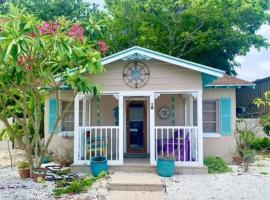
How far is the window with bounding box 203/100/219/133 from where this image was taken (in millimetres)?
11531

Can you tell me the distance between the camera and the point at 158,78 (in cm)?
982

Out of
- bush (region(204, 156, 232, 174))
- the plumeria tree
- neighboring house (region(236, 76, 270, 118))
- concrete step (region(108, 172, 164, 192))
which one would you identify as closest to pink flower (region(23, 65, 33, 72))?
the plumeria tree

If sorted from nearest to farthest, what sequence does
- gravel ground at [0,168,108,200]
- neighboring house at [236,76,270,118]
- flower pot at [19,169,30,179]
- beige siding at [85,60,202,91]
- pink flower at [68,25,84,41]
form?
gravel ground at [0,168,108,200] → pink flower at [68,25,84,41] → flower pot at [19,169,30,179] → beige siding at [85,60,202,91] → neighboring house at [236,76,270,118]

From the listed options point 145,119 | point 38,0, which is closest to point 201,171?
point 145,119

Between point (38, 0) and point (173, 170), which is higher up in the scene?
point (38, 0)

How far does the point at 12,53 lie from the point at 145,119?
6843 mm

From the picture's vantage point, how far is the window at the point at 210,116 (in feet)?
37.8

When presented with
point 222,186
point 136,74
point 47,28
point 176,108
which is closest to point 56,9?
point 176,108

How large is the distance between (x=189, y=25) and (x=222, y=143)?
327 inches

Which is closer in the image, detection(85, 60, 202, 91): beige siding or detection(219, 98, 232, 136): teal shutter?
detection(85, 60, 202, 91): beige siding

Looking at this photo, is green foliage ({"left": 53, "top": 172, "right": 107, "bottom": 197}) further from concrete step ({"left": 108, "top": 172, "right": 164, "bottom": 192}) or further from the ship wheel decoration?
the ship wheel decoration

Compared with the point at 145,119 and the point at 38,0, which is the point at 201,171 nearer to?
the point at 145,119

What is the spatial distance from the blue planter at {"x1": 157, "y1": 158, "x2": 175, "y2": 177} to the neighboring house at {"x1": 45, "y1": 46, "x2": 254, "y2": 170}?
24.5 inches

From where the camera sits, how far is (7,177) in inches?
355
